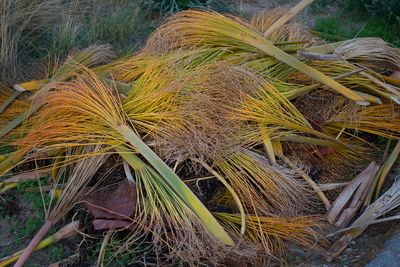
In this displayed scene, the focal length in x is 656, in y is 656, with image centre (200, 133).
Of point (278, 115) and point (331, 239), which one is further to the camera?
point (278, 115)

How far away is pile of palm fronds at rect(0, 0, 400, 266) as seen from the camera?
3.60 m

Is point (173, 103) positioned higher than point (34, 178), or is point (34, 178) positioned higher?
point (173, 103)

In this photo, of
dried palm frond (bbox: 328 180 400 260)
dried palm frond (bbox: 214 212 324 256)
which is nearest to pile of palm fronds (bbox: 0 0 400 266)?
dried palm frond (bbox: 214 212 324 256)

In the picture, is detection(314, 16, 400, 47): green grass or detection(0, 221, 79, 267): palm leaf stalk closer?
detection(0, 221, 79, 267): palm leaf stalk

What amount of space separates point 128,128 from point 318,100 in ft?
4.55

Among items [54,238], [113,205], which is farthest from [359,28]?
[54,238]

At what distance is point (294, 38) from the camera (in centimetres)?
491

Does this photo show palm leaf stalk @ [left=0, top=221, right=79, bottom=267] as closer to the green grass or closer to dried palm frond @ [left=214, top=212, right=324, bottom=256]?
dried palm frond @ [left=214, top=212, right=324, bottom=256]

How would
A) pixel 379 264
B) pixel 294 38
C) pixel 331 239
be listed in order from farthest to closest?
1. pixel 294 38
2. pixel 331 239
3. pixel 379 264

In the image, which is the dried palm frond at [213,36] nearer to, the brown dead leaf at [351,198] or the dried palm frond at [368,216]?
the brown dead leaf at [351,198]

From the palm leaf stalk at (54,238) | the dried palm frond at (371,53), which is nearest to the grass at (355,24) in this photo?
the dried palm frond at (371,53)

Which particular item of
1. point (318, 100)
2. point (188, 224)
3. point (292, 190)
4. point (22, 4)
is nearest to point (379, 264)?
point (292, 190)

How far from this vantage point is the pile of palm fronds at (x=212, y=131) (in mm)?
3598

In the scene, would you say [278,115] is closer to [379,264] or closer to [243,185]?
[243,185]
